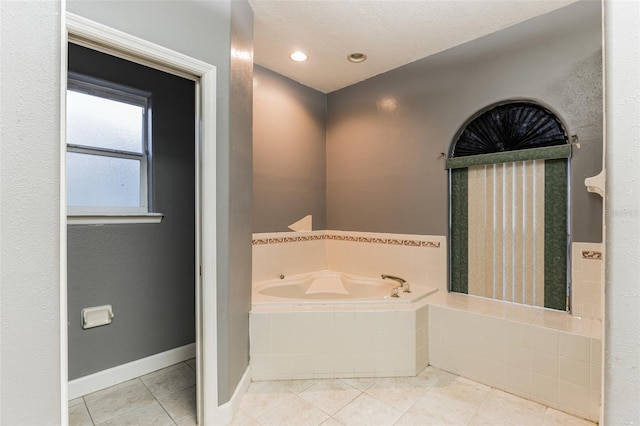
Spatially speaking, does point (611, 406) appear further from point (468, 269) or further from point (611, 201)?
point (468, 269)

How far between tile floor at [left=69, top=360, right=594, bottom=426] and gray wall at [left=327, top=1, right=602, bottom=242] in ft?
3.90

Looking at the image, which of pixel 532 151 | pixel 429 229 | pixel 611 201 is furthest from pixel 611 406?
pixel 429 229

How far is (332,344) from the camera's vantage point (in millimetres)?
2213

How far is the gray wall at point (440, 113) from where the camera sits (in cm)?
205

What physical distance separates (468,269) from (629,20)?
7.79 ft

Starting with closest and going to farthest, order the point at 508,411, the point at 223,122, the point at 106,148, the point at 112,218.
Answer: the point at 223,122, the point at 508,411, the point at 112,218, the point at 106,148

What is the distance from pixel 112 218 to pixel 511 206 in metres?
2.88

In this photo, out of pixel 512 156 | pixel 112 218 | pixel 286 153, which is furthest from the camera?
pixel 286 153

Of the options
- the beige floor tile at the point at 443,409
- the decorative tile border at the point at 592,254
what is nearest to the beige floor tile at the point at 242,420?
the beige floor tile at the point at 443,409

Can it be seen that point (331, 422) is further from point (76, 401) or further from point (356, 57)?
point (356, 57)

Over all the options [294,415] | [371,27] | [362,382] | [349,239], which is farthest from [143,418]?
[371,27]

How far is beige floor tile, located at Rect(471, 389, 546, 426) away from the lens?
176 centimetres

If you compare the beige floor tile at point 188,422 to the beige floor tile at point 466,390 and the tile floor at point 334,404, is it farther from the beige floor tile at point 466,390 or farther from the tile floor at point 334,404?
the beige floor tile at point 466,390

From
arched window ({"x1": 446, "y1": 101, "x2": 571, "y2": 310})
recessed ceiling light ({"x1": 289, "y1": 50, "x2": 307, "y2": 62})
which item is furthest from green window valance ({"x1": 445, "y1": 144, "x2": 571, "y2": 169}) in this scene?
recessed ceiling light ({"x1": 289, "y1": 50, "x2": 307, "y2": 62})
